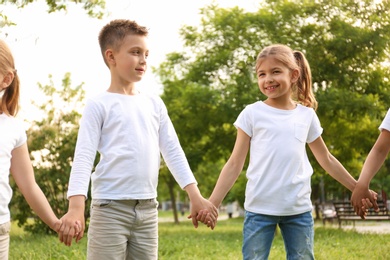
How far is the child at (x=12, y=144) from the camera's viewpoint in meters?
3.86

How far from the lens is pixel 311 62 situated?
66.2ft

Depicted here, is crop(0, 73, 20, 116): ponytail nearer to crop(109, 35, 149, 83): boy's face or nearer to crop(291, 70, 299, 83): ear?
crop(109, 35, 149, 83): boy's face

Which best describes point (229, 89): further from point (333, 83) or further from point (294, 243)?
point (294, 243)

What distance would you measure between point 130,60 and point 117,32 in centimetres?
24

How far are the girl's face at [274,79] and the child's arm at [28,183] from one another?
1724 millimetres

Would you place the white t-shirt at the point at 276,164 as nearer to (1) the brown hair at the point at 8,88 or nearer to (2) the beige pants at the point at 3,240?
(1) the brown hair at the point at 8,88

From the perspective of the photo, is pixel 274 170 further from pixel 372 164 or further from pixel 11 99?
pixel 11 99

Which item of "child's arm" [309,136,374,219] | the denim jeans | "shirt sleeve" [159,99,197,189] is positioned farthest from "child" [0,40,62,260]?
"child's arm" [309,136,374,219]

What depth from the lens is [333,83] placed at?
67.1 ft

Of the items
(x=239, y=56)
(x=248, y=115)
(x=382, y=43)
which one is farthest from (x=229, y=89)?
(x=248, y=115)

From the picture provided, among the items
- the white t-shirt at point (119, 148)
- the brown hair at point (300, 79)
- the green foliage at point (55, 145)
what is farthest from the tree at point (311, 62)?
the white t-shirt at point (119, 148)

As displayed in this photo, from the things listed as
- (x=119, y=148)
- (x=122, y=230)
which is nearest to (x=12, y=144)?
(x=119, y=148)

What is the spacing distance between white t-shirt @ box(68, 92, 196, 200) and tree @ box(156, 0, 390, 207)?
1506 centimetres

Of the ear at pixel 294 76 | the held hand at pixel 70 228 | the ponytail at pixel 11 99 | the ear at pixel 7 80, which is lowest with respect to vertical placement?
the held hand at pixel 70 228
